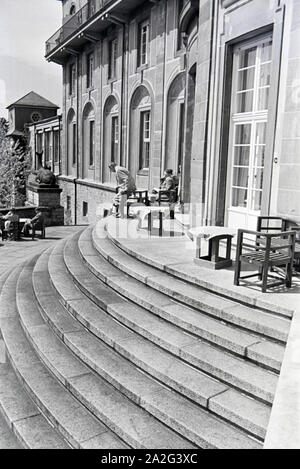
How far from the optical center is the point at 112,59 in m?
22.6

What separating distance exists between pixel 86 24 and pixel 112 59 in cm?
239

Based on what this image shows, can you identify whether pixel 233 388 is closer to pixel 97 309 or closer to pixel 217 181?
pixel 97 309

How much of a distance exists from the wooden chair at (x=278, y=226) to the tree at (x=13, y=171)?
3828 cm

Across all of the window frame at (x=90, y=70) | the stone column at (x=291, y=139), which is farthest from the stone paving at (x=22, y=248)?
the window frame at (x=90, y=70)

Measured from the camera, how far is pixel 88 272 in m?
7.30

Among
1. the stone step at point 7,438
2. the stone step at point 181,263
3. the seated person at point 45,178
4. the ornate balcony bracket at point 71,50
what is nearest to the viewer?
the stone step at point 7,438

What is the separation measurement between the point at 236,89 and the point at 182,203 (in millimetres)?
4522

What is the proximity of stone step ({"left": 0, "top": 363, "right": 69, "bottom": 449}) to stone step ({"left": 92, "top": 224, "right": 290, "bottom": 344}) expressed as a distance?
6.89 feet

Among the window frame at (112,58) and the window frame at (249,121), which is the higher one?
the window frame at (112,58)

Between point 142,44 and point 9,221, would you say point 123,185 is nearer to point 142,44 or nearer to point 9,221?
point 9,221

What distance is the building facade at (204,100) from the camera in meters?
6.64

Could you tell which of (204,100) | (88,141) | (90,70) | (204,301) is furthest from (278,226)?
(90,70)

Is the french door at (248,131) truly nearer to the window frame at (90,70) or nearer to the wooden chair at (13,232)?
the wooden chair at (13,232)

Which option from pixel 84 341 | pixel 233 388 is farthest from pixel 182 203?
pixel 233 388
